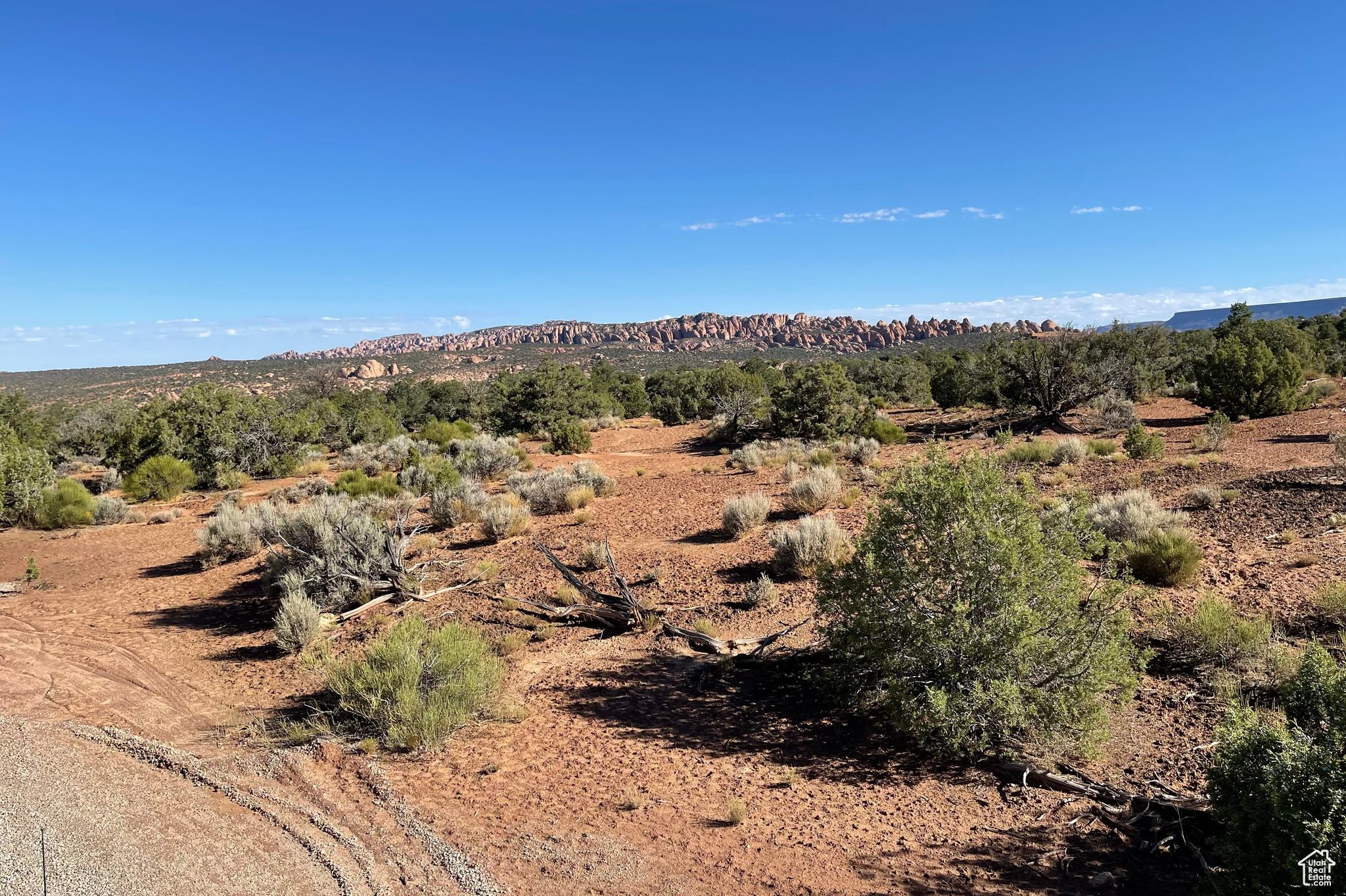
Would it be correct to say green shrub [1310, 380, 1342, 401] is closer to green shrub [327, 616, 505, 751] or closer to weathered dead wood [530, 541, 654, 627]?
weathered dead wood [530, 541, 654, 627]

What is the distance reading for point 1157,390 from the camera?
2909 cm

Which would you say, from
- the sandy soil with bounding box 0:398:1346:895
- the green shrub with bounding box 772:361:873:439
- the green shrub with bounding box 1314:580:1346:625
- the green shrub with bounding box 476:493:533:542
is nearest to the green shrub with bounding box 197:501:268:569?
the sandy soil with bounding box 0:398:1346:895

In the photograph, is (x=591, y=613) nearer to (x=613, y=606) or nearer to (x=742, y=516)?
(x=613, y=606)

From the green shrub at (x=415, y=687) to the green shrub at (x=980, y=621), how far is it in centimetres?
351

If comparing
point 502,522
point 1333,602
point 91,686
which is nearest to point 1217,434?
point 1333,602

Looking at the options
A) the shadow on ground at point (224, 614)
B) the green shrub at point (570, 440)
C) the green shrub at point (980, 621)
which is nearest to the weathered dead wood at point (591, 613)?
the green shrub at point (980, 621)

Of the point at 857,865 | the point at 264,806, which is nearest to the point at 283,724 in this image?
the point at 264,806

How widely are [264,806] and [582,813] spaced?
2357mm

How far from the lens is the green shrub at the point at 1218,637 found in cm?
559

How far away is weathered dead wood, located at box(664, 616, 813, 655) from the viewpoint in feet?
22.6

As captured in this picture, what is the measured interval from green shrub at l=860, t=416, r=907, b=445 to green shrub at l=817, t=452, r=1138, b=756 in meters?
15.5

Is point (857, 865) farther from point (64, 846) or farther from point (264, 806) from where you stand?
point (64, 846)

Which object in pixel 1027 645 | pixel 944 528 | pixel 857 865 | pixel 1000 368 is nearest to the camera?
pixel 857 865

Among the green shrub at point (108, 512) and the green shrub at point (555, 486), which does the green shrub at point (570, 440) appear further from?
the green shrub at point (108, 512)
